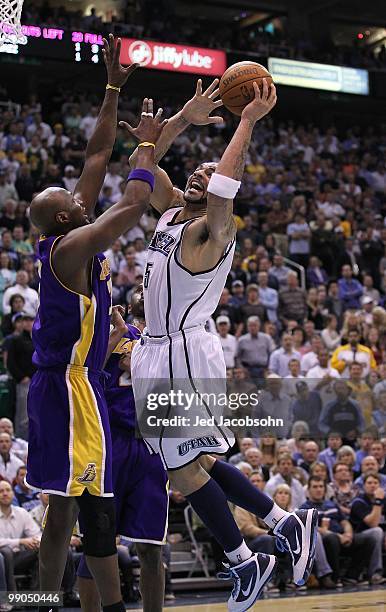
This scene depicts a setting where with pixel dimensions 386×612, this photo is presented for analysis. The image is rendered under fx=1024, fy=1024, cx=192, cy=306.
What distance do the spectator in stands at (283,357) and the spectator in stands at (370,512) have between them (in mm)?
2217

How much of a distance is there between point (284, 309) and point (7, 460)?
6452 mm

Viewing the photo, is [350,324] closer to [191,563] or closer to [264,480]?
[264,480]

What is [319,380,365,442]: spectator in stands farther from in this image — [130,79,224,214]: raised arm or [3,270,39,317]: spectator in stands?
[130,79,224,214]: raised arm

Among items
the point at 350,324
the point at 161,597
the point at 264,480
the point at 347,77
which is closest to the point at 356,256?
the point at 350,324

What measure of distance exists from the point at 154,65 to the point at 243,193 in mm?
3245

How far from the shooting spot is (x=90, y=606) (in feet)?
19.6

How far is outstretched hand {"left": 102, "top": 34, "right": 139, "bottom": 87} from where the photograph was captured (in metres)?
5.61

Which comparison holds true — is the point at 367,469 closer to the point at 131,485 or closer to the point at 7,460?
the point at 7,460

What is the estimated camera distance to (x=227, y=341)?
1351cm

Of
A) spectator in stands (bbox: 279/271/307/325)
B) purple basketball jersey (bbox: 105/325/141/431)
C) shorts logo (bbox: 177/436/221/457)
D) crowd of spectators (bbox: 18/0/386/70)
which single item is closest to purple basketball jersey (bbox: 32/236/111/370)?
shorts logo (bbox: 177/436/221/457)

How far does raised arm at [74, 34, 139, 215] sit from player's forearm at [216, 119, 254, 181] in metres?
0.70

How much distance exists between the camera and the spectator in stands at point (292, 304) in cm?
1557

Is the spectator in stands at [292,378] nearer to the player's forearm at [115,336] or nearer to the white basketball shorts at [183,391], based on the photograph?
the player's forearm at [115,336]

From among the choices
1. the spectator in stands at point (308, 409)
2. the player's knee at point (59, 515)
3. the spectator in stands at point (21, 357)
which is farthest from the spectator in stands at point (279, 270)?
the player's knee at point (59, 515)
